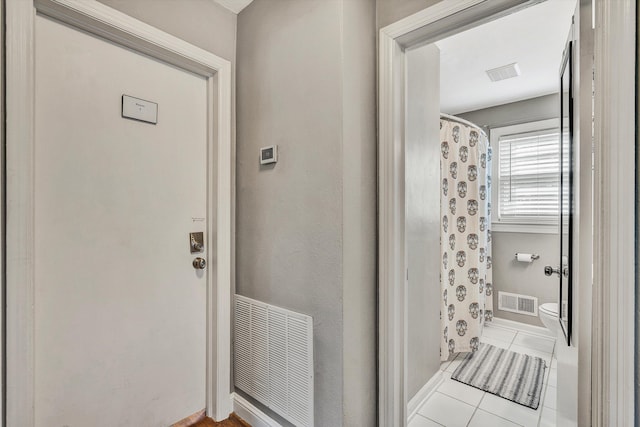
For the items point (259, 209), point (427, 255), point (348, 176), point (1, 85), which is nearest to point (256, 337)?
point (259, 209)

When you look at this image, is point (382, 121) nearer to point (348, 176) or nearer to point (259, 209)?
point (348, 176)

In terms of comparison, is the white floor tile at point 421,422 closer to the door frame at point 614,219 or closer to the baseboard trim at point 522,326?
the door frame at point 614,219

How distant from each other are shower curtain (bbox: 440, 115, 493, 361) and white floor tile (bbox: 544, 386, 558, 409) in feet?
1.73

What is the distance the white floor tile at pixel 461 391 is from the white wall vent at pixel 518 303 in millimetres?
1441

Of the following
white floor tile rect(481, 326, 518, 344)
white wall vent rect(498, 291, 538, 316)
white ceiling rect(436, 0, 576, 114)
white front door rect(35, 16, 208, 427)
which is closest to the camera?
white front door rect(35, 16, 208, 427)

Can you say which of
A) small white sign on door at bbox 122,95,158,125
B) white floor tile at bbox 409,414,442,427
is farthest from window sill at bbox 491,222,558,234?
small white sign on door at bbox 122,95,158,125

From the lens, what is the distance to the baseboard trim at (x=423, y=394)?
1.83 m

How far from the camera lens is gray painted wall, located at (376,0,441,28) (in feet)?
4.26

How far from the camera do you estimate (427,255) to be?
2021mm

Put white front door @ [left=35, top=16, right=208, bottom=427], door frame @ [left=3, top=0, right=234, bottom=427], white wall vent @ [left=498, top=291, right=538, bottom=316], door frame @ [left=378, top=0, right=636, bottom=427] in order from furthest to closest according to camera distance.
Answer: white wall vent @ [left=498, top=291, right=538, bottom=316], white front door @ [left=35, top=16, right=208, bottom=427], door frame @ [left=3, top=0, right=234, bottom=427], door frame @ [left=378, top=0, right=636, bottom=427]

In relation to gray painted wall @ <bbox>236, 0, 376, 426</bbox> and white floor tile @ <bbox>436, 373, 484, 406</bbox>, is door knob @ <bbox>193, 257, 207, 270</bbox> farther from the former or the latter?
white floor tile @ <bbox>436, 373, 484, 406</bbox>

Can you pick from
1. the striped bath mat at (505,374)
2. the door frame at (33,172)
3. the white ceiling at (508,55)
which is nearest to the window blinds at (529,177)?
the white ceiling at (508,55)

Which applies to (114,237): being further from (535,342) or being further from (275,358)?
(535,342)

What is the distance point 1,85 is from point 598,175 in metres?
1.93
